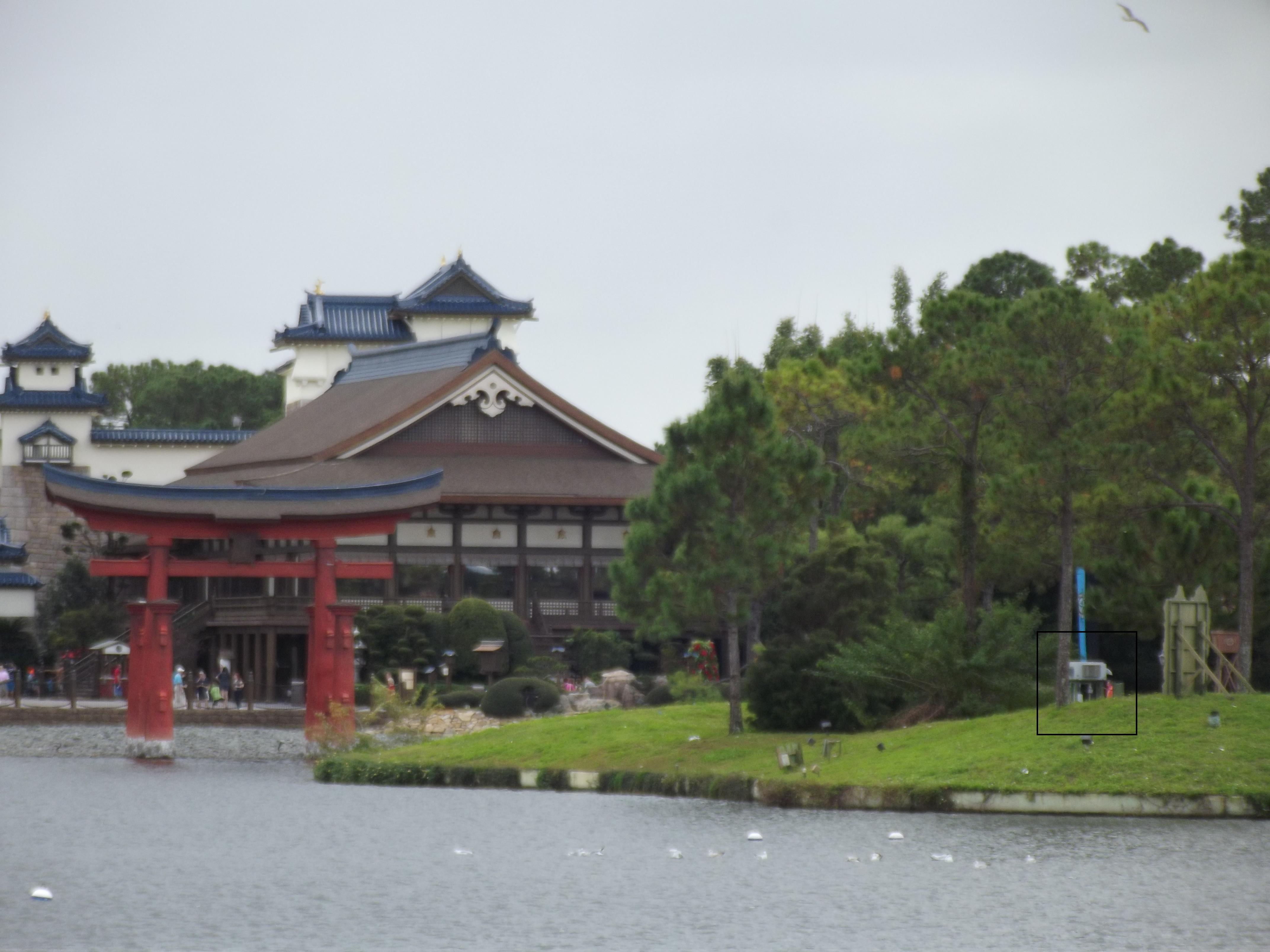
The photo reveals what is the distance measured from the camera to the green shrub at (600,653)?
57250 mm

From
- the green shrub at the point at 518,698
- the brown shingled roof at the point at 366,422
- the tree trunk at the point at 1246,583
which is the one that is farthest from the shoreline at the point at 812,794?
the brown shingled roof at the point at 366,422

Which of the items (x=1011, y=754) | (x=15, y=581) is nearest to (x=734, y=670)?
(x=1011, y=754)

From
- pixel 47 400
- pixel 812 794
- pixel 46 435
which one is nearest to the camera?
pixel 812 794

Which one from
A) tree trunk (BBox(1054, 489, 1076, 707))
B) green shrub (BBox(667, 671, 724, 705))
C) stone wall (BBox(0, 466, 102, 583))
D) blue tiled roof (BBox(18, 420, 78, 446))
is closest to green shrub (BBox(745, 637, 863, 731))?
tree trunk (BBox(1054, 489, 1076, 707))

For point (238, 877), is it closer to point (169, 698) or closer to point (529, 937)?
point (529, 937)

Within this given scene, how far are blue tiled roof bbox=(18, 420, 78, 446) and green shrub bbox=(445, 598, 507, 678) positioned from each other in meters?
30.0

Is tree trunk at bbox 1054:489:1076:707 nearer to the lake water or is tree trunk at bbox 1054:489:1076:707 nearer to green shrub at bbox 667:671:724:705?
the lake water

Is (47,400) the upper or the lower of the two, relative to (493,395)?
upper

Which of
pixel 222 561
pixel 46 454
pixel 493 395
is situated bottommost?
pixel 222 561

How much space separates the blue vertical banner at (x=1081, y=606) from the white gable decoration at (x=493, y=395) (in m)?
22.5

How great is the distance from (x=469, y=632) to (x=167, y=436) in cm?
3077

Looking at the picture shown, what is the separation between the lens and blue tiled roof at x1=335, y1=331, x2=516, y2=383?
2596 inches

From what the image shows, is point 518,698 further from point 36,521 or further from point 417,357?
point 36,521

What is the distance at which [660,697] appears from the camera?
49656mm
